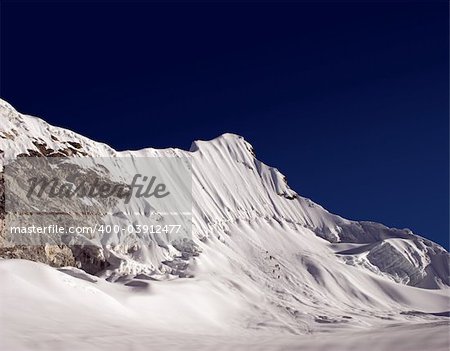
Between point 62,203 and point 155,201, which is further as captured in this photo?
point 155,201

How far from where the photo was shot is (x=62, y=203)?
161 feet

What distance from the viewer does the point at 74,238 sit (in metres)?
47.6

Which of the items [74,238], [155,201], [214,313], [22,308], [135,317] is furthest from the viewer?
[155,201]

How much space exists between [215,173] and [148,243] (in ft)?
92.4

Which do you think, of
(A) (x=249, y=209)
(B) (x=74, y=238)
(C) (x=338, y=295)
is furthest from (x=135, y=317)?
(A) (x=249, y=209)

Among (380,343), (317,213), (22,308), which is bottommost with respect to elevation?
(380,343)

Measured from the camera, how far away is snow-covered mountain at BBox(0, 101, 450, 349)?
1069 inches

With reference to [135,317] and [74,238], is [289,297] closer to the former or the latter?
[74,238]

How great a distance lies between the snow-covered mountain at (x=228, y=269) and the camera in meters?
27.2

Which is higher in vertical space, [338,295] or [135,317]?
[338,295]

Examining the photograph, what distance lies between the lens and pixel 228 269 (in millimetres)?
58875

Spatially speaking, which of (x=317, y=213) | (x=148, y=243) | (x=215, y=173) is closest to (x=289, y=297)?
(x=148, y=243)

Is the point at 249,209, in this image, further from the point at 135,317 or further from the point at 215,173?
the point at 135,317

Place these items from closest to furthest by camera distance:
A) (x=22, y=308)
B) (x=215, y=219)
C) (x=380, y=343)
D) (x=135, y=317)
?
1. (x=380, y=343)
2. (x=22, y=308)
3. (x=135, y=317)
4. (x=215, y=219)
